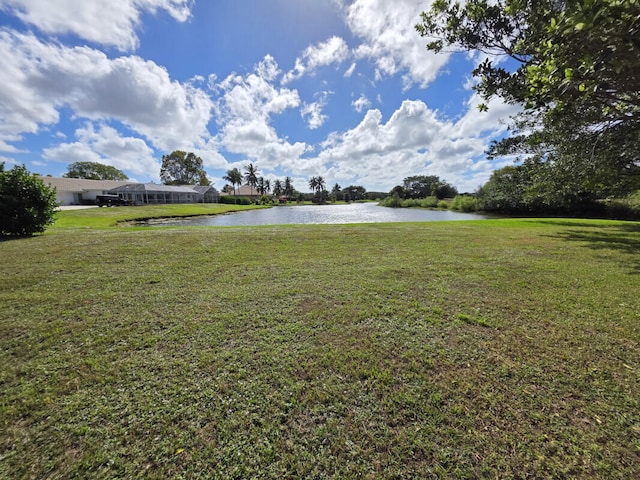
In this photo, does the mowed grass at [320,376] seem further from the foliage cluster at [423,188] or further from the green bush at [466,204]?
the foliage cluster at [423,188]

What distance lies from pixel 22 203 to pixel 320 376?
42.8 ft

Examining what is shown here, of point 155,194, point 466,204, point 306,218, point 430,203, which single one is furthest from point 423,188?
point 155,194

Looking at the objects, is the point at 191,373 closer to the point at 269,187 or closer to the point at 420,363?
the point at 420,363

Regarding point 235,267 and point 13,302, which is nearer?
point 13,302

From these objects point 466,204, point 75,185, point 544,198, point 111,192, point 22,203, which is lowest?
point 466,204

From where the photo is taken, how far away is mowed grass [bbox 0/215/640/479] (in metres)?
1.58

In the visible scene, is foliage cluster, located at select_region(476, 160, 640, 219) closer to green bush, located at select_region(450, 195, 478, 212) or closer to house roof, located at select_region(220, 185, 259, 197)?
green bush, located at select_region(450, 195, 478, 212)

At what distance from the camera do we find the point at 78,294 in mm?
4074

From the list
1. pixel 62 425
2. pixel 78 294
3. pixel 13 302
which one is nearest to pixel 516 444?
pixel 62 425

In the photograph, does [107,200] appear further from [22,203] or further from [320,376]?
[320,376]

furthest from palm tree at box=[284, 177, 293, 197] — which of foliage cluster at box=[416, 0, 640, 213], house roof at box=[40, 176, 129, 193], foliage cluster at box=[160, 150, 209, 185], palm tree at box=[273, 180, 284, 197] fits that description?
foliage cluster at box=[416, 0, 640, 213]

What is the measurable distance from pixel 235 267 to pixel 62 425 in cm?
398

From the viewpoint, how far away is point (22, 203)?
8977 millimetres

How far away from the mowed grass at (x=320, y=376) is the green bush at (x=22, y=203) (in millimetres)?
6522
